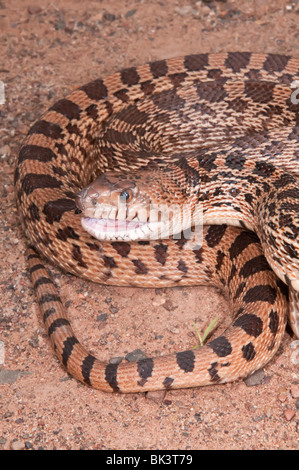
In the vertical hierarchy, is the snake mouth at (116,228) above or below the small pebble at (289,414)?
above

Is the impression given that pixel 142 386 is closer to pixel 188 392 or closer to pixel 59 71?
pixel 188 392

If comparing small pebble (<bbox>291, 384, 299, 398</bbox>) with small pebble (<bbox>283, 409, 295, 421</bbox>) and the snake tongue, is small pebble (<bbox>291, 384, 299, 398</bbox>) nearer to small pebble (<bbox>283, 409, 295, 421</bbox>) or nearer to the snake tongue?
small pebble (<bbox>283, 409, 295, 421</bbox>)

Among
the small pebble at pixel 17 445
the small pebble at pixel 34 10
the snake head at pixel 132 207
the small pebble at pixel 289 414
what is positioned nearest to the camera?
the small pebble at pixel 17 445

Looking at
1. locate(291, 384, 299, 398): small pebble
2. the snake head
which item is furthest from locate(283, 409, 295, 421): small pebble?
the snake head

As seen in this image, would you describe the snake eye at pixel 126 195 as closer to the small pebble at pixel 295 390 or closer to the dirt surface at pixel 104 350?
the dirt surface at pixel 104 350

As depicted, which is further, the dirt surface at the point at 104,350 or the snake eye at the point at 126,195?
the snake eye at the point at 126,195

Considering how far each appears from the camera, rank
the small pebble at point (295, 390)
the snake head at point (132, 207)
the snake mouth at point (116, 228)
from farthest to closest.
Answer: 1. the snake mouth at point (116, 228)
2. the snake head at point (132, 207)
3. the small pebble at point (295, 390)

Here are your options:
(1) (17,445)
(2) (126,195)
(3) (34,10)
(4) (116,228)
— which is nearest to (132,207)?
(2) (126,195)

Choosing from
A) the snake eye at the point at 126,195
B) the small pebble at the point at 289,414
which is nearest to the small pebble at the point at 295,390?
the small pebble at the point at 289,414
